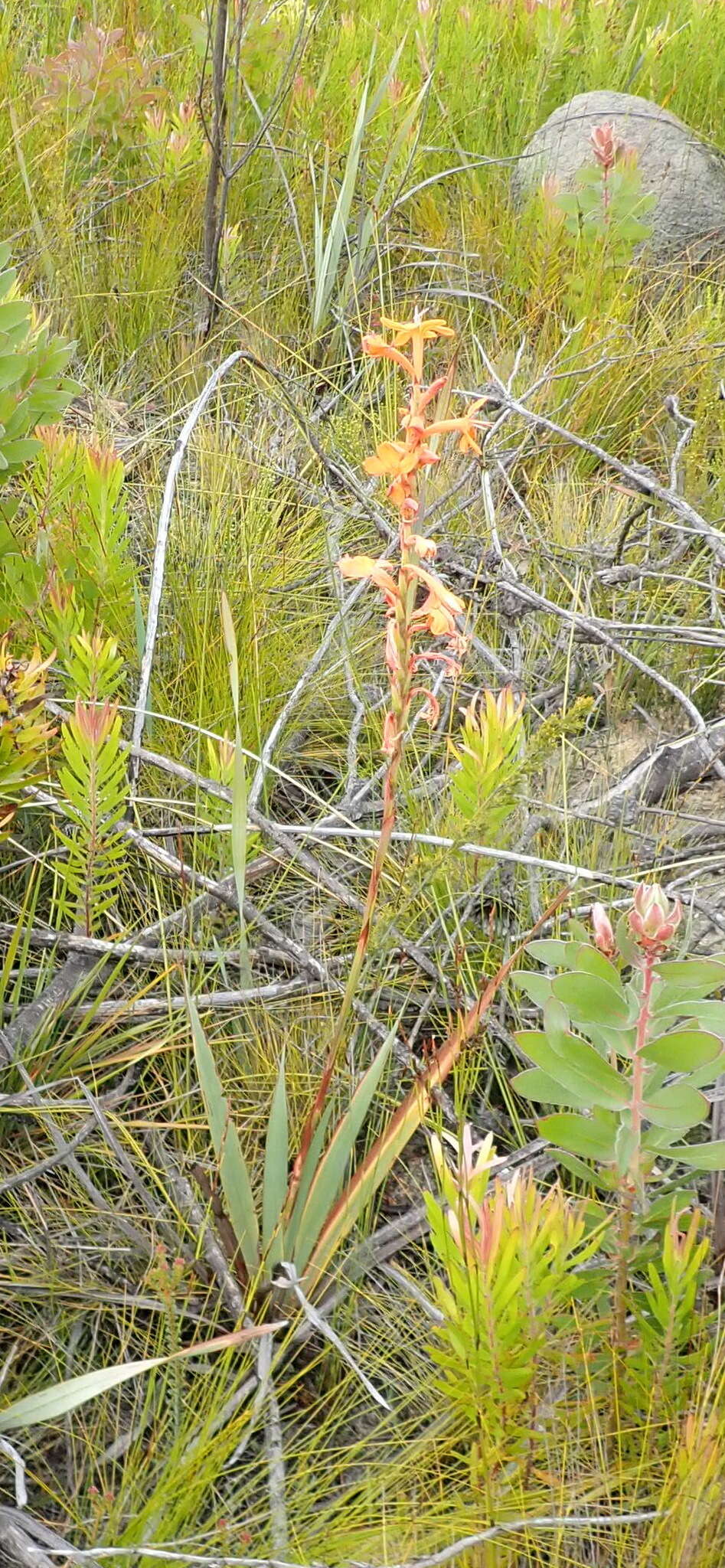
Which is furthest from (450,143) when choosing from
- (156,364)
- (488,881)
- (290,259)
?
(488,881)

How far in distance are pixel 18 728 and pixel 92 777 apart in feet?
0.50

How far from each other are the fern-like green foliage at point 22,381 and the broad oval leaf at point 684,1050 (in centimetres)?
102

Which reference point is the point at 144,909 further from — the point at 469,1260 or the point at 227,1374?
the point at 469,1260

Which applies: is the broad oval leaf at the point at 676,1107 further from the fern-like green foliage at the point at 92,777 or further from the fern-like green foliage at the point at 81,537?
the fern-like green foliage at the point at 81,537

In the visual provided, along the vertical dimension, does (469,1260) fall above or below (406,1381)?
above

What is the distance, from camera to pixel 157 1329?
113 cm

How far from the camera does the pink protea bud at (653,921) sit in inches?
37.6

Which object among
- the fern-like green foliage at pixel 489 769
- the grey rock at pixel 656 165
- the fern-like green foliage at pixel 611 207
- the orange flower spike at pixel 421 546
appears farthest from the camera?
the grey rock at pixel 656 165

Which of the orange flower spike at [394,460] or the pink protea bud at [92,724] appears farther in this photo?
the pink protea bud at [92,724]

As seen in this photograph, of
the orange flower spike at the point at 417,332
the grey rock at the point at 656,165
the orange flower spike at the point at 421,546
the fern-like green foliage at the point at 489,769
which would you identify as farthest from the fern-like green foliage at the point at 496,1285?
the grey rock at the point at 656,165

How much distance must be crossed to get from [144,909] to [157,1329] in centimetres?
54

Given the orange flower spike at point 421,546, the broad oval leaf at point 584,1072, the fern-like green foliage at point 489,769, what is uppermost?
the orange flower spike at point 421,546

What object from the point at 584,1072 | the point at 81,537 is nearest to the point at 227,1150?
the point at 584,1072

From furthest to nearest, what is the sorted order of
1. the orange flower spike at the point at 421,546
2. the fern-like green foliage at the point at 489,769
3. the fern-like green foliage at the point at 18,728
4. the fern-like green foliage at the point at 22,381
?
1. the fern-like green foliage at the point at 22,381
2. the fern-like green foliage at the point at 18,728
3. the fern-like green foliage at the point at 489,769
4. the orange flower spike at the point at 421,546
